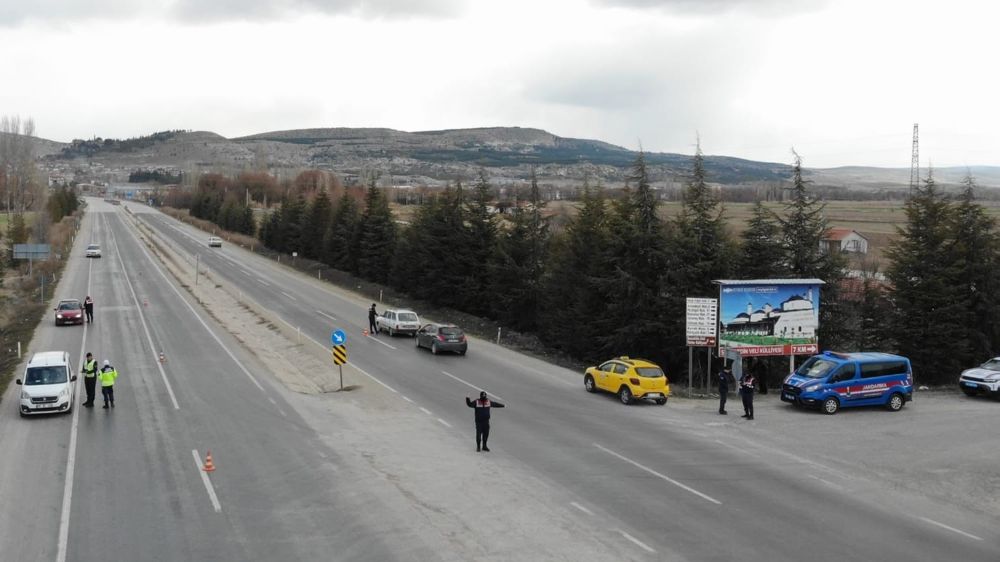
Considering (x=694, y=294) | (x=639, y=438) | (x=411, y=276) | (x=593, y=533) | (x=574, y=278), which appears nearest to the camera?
(x=593, y=533)

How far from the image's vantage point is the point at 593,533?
14.4 meters

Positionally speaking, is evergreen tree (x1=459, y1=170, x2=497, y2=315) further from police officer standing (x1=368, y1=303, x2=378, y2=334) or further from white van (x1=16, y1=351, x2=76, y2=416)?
white van (x1=16, y1=351, x2=76, y2=416)

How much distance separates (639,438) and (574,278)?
19487 mm

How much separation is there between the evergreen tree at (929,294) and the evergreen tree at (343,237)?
49.6 m

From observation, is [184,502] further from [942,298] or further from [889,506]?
[942,298]

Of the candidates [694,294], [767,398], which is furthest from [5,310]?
[767,398]

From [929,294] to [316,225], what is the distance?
221 feet

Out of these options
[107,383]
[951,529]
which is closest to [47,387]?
[107,383]

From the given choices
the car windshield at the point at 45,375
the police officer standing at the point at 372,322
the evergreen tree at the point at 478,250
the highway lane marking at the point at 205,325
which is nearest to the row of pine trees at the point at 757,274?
the evergreen tree at the point at 478,250

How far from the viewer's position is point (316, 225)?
9038 cm

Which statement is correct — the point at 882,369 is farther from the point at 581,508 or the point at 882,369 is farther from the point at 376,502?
the point at 376,502

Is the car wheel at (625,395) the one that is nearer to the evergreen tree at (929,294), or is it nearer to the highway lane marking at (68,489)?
the highway lane marking at (68,489)

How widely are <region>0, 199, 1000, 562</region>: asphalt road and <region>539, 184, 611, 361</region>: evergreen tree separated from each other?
684 centimetres

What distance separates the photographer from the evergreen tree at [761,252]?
36.7 m
